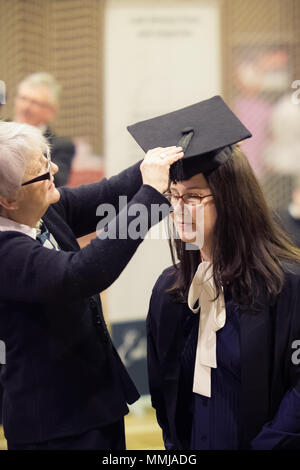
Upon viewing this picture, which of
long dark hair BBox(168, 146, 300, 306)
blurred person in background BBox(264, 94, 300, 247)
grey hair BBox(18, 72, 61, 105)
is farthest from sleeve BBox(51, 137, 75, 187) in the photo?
long dark hair BBox(168, 146, 300, 306)

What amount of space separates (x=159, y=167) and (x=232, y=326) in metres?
0.52

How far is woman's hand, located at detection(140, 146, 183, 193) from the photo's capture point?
150 centimetres

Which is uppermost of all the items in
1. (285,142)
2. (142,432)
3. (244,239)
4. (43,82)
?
(43,82)

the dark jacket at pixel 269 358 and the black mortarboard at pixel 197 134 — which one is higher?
the black mortarboard at pixel 197 134

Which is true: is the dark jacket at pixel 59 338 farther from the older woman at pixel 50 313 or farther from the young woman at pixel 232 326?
the young woman at pixel 232 326

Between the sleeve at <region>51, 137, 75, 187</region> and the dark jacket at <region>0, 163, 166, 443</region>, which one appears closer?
the dark jacket at <region>0, 163, 166, 443</region>

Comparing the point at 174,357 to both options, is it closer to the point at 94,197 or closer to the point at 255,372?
the point at 255,372

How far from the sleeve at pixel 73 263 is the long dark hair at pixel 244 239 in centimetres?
25

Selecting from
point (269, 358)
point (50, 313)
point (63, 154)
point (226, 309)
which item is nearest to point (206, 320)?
point (226, 309)

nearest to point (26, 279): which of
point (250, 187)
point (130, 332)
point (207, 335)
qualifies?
point (207, 335)

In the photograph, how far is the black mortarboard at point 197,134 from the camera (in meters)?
1.59

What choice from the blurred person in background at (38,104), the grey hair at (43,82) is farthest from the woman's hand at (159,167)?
the grey hair at (43,82)

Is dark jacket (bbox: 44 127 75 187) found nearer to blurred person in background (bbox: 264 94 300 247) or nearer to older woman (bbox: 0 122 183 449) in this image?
blurred person in background (bbox: 264 94 300 247)

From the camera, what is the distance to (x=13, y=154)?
154 centimetres
